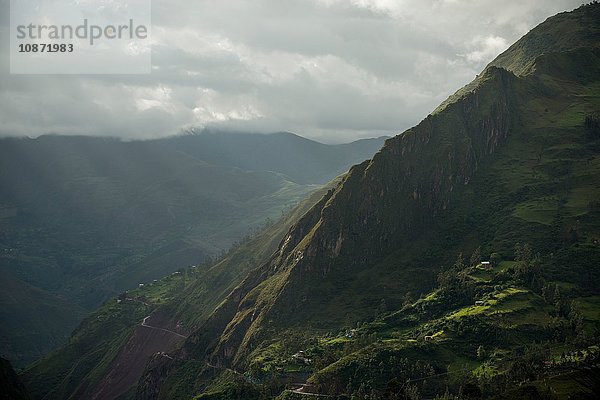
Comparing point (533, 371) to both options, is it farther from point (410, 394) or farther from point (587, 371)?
point (410, 394)

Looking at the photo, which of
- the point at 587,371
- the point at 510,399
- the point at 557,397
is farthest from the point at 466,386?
the point at 587,371

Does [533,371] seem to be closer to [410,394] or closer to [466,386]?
[466,386]

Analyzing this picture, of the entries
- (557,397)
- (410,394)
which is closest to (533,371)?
(557,397)

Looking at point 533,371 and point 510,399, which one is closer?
point 510,399

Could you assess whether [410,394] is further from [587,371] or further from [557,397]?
[587,371]

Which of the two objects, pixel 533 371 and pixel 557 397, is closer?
pixel 557 397

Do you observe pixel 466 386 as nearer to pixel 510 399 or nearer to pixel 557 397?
pixel 510 399

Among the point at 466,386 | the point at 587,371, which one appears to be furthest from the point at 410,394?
the point at 587,371
